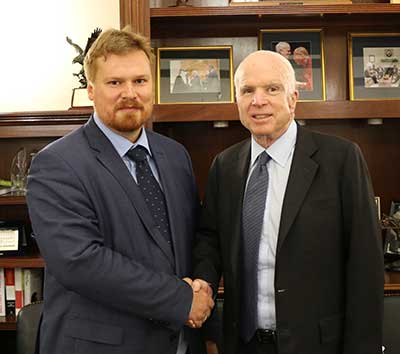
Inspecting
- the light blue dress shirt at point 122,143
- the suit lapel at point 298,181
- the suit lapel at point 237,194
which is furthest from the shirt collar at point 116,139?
the suit lapel at point 298,181

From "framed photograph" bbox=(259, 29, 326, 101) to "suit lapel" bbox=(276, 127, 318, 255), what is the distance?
1.00 m

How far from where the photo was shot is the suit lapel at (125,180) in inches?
61.9

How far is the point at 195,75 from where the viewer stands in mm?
2621

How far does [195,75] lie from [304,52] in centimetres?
53

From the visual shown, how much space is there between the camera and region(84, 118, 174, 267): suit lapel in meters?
1.57

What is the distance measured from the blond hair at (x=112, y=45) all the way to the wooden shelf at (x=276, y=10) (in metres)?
0.83

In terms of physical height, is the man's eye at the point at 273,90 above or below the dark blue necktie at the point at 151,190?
above

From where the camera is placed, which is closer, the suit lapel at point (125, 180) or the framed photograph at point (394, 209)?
the suit lapel at point (125, 180)

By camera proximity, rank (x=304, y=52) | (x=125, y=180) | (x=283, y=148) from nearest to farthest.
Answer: (x=125, y=180) < (x=283, y=148) < (x=304, y=52)

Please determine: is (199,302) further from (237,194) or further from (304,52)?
(304,52)

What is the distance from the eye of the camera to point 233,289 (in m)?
1.72

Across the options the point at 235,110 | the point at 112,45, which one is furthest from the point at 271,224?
the point at 235,110

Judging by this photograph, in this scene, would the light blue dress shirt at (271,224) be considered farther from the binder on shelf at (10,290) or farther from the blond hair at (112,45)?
the binder on shelf at (10,290)

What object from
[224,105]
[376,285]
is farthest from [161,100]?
[376,285]
